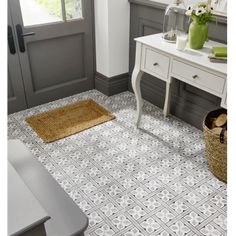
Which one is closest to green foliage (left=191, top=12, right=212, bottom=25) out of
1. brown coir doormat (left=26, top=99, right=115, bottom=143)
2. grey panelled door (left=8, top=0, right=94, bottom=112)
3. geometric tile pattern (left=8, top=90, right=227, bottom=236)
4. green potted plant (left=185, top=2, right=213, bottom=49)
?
green potted plant (left=185, top=2, right=213, bottom=49)

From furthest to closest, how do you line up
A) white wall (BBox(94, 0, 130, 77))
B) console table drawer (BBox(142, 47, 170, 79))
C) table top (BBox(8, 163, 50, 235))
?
white wall (BBox(94, 0, 130, 77)), console table drawer (BBox(142, 47, 170, 79)), table top (BBox(8, 163, 50, 235))

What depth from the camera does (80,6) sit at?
2.85m

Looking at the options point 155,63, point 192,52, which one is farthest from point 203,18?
point 155,63

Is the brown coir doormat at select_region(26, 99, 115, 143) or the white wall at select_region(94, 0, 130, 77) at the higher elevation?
the white wall at select_region(94, 0, 130, 77)

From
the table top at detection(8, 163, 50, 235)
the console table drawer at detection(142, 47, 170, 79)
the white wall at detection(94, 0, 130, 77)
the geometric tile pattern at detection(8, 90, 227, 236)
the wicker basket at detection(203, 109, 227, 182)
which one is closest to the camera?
the table top at detection(8, 163, 50, 235)

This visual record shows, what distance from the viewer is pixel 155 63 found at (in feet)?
7.08

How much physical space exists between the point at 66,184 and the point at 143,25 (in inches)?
65.0

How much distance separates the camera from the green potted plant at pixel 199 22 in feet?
6.34

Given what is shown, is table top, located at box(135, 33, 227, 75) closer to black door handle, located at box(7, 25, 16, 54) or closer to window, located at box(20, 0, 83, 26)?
window, located at box(20, 0, 83, 26)

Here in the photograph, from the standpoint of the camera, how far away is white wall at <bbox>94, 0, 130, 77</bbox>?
9.10ft

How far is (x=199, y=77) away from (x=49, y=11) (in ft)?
5.25

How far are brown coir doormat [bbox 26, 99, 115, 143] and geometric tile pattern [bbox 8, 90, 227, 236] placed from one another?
68mm

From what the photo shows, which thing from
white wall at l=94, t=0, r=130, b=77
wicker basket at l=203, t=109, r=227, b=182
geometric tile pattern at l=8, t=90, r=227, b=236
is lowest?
geometric tile pattern at l=8, t=90, r=227, b=236
